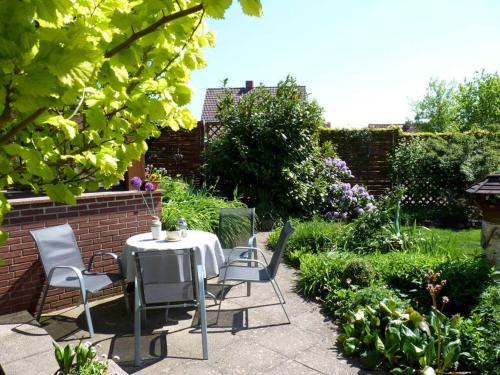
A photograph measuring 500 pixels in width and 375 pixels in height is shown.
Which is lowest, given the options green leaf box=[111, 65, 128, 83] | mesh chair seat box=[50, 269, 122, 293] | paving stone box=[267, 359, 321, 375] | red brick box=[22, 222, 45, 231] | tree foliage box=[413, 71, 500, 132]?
paving stone box=[267, 359, 321, 375]

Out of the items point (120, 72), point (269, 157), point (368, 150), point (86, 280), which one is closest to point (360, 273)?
point (86, 280)

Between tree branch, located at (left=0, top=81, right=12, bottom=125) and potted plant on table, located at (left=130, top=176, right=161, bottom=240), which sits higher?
tree branch, located at (left=0, top=81, right=12, bottom=125)

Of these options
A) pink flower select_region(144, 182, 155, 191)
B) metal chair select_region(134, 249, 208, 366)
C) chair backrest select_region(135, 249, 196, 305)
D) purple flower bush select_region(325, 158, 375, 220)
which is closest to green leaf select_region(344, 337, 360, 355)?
metal chair select_region(134, 249, 208, 366)

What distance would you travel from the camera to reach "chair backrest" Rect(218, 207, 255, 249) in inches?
211

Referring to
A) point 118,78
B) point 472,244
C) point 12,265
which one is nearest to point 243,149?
point 472,244

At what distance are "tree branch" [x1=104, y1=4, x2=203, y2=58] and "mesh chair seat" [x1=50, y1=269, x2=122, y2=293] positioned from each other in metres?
3.13

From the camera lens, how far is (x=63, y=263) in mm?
4176

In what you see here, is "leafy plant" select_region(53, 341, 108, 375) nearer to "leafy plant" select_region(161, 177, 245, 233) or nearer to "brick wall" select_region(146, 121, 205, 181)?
"leafy plant" select_region(161, 177, 245, 233)

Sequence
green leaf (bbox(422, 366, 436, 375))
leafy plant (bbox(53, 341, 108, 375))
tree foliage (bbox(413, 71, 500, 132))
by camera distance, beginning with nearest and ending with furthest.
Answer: leafy plant (bbox(53, 341, 108, 375))
green leaf (bbox(422, 366, 436, 375))
tree foliage (bbox(413, 71, 500, 132))

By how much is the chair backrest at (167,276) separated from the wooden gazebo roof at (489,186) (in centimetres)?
271

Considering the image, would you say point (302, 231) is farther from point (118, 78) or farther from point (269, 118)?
point (118, 78)

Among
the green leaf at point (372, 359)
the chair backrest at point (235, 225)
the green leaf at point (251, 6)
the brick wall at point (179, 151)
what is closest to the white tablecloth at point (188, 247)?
the chair backrest at point (235, 225)

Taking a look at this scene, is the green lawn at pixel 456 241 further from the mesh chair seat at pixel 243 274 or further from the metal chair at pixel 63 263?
the metal chair at pixel 63 263

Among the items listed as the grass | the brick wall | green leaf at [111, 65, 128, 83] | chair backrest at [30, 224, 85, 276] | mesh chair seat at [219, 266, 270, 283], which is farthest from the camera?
the brick wall
